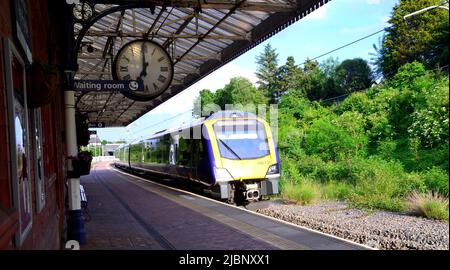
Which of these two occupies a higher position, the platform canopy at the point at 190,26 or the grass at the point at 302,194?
the platform canopy at the point at 190,26

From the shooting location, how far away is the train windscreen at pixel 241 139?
1364 cm

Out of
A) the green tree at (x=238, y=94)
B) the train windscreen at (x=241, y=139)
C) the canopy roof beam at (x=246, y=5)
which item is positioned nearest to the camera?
the canopy roof beam at (x=246, y=5)

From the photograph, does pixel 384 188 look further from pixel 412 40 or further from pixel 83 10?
pixel 412 40

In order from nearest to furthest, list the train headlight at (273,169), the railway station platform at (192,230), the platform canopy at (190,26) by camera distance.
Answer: the railway station platform at (192,230) → the platform canopy at (190,26) → the train headlight at (273,169)

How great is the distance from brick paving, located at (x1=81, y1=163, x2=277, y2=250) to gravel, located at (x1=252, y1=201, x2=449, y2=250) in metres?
1.76

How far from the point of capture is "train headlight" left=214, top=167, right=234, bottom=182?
1316 centimetres

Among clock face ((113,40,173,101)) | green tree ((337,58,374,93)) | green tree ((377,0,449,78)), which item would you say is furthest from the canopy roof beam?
green tree ((337,58,374,93))

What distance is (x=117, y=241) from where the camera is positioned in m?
7.76

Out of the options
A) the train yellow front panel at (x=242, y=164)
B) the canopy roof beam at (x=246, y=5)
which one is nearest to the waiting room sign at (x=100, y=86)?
the canopy roof beam at (x=246, y=5)

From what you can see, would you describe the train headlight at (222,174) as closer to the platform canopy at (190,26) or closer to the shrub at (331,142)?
the platform canopy at (190,26)
